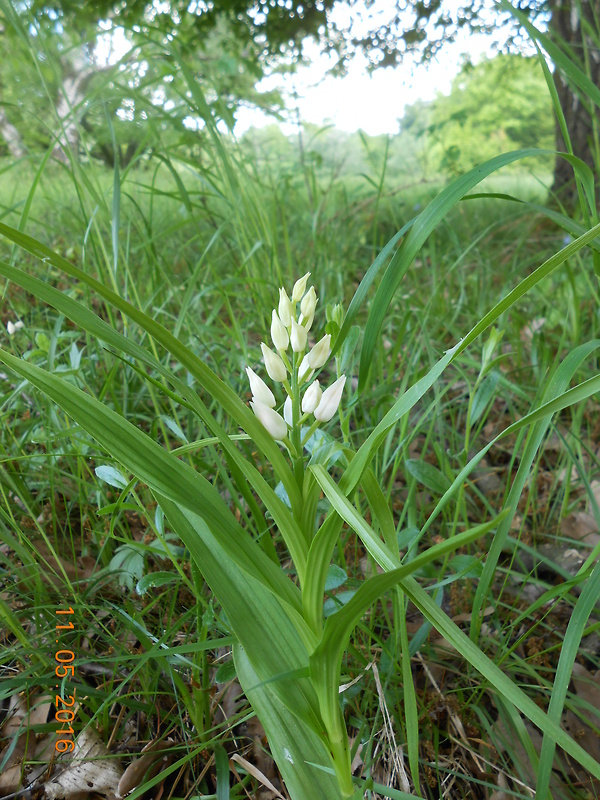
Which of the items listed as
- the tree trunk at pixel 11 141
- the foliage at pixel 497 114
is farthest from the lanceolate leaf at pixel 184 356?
the foliage at pixel 497 114

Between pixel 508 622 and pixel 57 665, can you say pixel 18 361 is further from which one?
pixel 508 622

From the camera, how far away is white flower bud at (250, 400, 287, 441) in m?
0.51

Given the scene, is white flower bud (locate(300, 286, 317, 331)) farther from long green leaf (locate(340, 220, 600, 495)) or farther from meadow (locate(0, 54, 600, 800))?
long green leaf (locate(340, 220, 600, 495))

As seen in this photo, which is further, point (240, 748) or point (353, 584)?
point (353, 584)

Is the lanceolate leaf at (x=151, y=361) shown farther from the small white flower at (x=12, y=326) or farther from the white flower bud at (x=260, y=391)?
the small white flower at (x=12, y=326)

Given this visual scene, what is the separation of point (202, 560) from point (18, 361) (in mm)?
263

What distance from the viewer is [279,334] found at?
0.56 metres

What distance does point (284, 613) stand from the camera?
55 centimetres

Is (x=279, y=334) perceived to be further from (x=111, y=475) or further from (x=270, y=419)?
(x=111, y=475)

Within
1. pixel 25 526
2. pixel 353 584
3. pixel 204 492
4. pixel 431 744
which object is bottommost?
pixel 431 744

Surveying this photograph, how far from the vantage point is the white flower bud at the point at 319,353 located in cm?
55

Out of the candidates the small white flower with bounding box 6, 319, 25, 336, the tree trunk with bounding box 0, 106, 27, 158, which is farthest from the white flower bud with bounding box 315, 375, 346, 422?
the tree trunk with bounding box 0, 106, 27, 158

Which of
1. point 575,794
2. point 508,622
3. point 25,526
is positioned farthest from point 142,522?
point 575,794

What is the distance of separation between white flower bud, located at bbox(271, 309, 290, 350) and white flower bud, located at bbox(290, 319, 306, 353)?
1cm
